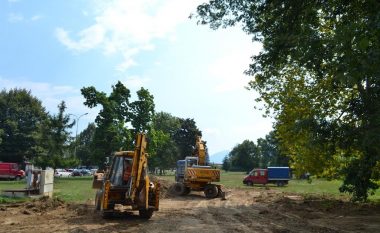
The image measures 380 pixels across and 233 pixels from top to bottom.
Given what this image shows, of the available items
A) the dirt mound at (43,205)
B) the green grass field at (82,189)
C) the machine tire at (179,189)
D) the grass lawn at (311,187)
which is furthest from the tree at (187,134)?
the dirt mound at (43,205)

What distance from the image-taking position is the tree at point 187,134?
125312mm

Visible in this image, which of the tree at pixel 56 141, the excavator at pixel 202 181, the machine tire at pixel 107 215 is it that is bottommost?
the machine tire at pixel 107 215

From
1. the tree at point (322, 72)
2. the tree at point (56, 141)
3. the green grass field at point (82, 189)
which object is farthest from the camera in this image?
the tree at point (56, 141)

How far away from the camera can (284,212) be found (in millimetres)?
21484

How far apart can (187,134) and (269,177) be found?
71005 mm

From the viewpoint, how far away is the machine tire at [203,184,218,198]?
31.4 m

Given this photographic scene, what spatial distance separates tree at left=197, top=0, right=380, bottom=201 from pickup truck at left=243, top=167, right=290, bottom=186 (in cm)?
2953

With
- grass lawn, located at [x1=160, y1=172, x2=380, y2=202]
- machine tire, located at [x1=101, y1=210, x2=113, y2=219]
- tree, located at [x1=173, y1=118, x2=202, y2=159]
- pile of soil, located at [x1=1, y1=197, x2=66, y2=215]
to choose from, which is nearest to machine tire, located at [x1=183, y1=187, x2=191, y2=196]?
grass lawn, located at [x1=160, y1=172, x2=380, y2=202]

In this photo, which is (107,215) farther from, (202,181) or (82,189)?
(82,189)

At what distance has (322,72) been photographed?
1284 centimetres

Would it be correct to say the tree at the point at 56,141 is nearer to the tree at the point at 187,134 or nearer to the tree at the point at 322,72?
the tree at the point at 322,72

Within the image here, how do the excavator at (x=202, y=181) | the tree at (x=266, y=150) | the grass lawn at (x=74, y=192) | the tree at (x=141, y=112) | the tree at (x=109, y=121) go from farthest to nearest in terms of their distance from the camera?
the tree at (x=266, y=150), the tree at (x=141, y=112), the tree at (x=109, y=121), the excavator at (x=202, y=181), the grass lawn at (x=74, y=192)

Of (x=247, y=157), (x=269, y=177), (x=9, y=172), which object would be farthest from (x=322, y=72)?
(x=247, y=157)

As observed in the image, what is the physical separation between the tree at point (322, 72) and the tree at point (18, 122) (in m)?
60.0
